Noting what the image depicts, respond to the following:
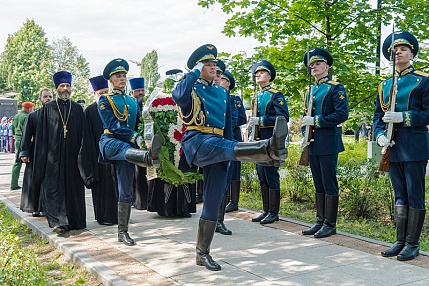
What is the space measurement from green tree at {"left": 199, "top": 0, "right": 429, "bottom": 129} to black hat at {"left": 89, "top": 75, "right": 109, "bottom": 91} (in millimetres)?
3232

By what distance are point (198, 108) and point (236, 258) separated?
176 cm

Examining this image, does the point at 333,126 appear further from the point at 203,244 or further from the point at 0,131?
the point at 0,131

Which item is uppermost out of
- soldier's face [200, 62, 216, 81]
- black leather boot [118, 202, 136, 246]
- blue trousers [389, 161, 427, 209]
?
soldier's face [200, 62, 216, 81]

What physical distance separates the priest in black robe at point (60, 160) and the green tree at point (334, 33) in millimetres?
3989

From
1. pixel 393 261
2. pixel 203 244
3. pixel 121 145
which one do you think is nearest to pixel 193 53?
pixel 121 145

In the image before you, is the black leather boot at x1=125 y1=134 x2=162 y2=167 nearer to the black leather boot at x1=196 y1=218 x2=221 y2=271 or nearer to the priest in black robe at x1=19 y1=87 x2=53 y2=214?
the black leather boot at x1=196 y1=218 x2=221 y2=271

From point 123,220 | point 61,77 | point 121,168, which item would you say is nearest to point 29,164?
point 61,77

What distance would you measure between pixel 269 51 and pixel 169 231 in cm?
426

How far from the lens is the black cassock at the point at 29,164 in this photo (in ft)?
27.2

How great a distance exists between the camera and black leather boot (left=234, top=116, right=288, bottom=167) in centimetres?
457

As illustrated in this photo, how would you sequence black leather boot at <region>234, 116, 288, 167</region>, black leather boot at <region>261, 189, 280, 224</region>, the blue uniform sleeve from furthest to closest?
black leather boot at <region>261, 189, 280, 224</region>, the blue uniform sleeve, black leather boot at <region>234, 116, 288, 167</region>

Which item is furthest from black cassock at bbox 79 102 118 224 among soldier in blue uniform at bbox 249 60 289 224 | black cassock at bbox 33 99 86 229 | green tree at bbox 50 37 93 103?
green tree at bbox 50 37 93 103

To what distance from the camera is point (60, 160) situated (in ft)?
25.6

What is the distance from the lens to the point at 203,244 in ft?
18.2
